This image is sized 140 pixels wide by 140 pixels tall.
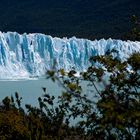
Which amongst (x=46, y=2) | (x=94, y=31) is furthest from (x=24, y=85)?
(x=46, y=2)

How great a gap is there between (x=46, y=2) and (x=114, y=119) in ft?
329

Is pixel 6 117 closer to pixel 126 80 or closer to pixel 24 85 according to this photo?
pixel 126 80

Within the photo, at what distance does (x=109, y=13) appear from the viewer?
289 ft

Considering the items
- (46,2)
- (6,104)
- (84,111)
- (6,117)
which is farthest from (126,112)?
(46,2)

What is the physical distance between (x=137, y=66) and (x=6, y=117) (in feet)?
22.7

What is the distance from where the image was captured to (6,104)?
1334cm

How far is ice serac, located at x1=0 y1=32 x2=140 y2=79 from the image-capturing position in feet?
116

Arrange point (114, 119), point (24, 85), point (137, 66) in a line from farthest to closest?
point (24, 85), point (137, 66), point (114, 119)

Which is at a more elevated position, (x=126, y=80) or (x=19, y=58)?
(x=19, y=58)

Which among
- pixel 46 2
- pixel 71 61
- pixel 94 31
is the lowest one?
pixel 71 61

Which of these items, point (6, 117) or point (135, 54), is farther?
point (6, 117)

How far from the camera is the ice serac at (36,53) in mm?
35281

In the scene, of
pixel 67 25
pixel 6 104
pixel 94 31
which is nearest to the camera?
pixel 6 104

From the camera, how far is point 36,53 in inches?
1441
